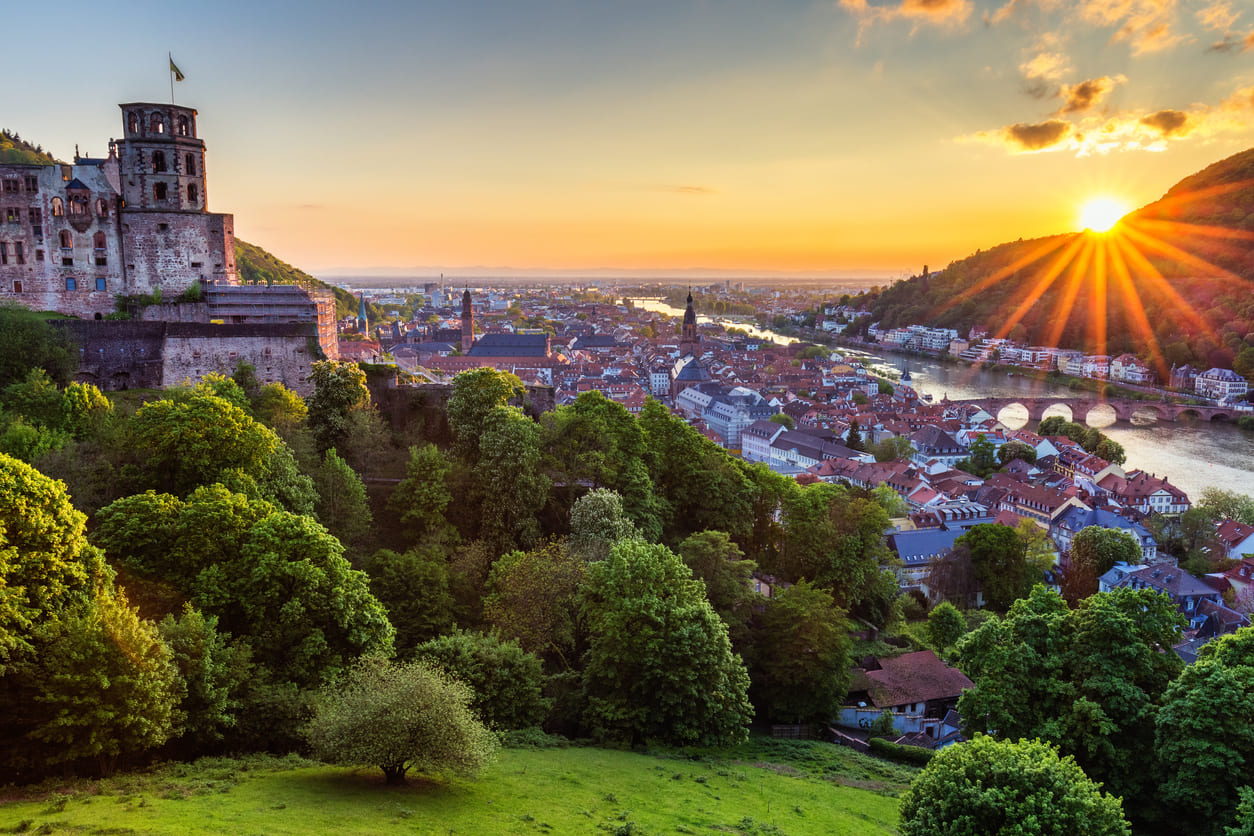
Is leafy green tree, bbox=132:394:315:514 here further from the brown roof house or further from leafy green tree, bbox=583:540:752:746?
the brown roof house

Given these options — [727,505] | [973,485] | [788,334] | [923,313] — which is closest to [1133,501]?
[973,485]

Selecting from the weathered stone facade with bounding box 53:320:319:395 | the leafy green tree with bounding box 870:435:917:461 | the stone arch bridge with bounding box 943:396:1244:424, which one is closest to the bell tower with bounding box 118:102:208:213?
the weathered stone facade with bounding box 53:320:319:395

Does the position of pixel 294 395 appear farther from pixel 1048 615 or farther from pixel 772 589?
pixel 1048 615

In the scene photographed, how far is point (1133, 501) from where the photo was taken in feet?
158

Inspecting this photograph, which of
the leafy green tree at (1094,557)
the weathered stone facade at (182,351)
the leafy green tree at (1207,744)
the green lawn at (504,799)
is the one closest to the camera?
the green lawn at (504,799)

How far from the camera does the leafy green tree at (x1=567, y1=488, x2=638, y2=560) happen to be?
21312mm

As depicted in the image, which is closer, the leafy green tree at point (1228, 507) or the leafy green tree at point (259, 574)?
the leafy green tree at point (259, 574)

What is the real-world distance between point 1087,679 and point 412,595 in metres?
15.3

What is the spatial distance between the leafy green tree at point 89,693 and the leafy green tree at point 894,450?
54.2 meters

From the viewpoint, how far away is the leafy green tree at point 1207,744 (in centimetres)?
1440

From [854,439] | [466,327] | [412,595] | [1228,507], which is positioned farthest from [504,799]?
[466,327]

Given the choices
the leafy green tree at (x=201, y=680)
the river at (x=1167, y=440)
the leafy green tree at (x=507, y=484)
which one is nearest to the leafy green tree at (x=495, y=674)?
the leafy green tree at (x=201, y=680)

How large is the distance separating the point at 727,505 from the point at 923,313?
14894 cm

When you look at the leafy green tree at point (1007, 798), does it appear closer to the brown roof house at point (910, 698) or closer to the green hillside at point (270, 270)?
the brown roof house at point (910, 698)
